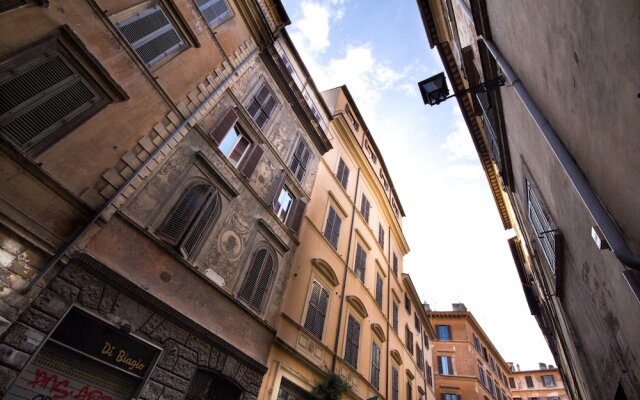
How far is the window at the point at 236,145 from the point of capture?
9383 mm

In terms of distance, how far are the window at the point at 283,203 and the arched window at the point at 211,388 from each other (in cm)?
504

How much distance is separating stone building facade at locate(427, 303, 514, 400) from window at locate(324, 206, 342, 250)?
80.2ft

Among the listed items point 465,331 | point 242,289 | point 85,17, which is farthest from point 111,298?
point 465,331

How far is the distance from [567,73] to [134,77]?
25.5 feet

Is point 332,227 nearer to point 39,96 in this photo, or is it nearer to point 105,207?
point 105,207

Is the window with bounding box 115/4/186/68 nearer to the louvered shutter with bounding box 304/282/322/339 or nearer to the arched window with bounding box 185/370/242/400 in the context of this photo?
the arched window with bounding box 185/370/242/400

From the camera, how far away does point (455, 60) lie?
13.9 meters

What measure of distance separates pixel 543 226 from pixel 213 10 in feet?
36.7

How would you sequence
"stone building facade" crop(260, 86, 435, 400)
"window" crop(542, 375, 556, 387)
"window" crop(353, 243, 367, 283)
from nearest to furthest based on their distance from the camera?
"stone building facade" crop(260, 86, 435, 400), "window" crop(353, 243, 367, 283), "window" crop(542, 375, 556, 387)

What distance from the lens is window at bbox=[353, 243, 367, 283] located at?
51.7 feet

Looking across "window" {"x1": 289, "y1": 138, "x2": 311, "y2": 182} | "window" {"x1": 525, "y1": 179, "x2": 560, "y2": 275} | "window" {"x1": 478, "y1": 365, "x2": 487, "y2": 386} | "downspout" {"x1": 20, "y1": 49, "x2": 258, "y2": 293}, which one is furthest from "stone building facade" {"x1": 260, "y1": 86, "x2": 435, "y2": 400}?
"window" {"x1": 478, "y1": 365, "x2": 487, "y2": 386}

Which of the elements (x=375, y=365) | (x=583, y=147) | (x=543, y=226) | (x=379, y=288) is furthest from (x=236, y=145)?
(x=379, y=288)

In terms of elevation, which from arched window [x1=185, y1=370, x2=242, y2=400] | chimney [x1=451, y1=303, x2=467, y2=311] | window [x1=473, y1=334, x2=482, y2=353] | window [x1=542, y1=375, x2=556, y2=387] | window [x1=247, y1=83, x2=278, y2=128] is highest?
chimney [x1=451, y1=303, x2=467, y2=311]

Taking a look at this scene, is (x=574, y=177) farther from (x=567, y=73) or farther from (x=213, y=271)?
(x=213, y=271)
